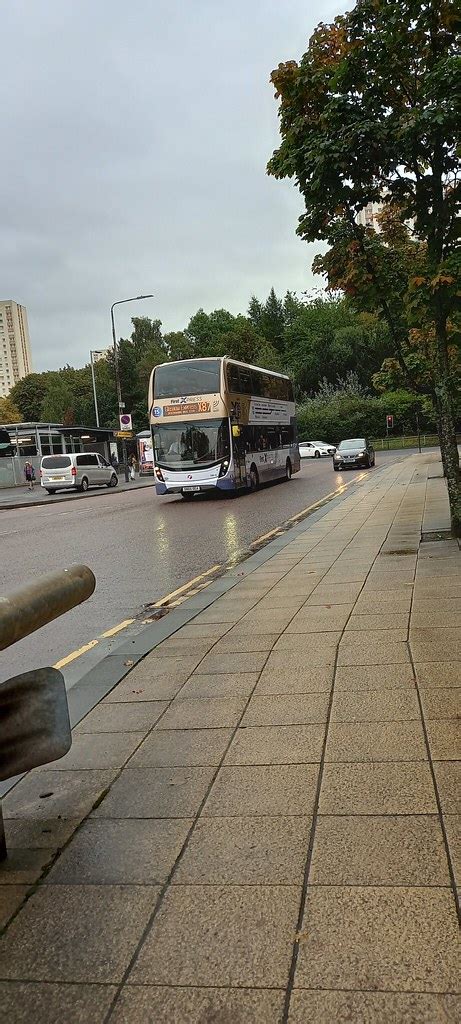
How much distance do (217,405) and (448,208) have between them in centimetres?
1292

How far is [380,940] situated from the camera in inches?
79.7

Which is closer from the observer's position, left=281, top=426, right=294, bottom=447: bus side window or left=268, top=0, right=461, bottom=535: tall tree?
left=268, top=0, right=461, bottom=535: tall tree

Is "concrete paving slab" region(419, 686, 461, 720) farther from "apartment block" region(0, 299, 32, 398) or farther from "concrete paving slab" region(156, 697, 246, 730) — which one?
"apartment block" region(0, 299, 32, 398)

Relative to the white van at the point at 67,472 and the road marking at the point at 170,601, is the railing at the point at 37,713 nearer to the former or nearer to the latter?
the road marking at the point at 170,601

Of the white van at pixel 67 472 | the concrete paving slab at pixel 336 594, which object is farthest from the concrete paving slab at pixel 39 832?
the white van at pixel 67 472

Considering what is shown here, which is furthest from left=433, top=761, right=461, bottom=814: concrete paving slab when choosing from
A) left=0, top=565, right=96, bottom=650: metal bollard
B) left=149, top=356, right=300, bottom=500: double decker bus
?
left=149, top=356, right=300, bottom=500: double decker bus

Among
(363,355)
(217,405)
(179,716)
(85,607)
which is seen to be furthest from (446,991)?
(363,355)

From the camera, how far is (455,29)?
7.69 metres

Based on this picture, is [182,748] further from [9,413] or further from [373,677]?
[9,413]

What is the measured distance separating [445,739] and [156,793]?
1.29 m

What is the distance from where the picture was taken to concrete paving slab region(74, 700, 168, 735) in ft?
12.9

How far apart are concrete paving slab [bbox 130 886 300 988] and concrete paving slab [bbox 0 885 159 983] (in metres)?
0.07

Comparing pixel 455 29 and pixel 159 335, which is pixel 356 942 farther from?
pixel 159 335

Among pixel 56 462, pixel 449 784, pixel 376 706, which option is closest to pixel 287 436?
pixel 56 462
